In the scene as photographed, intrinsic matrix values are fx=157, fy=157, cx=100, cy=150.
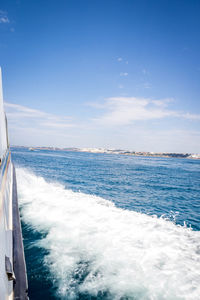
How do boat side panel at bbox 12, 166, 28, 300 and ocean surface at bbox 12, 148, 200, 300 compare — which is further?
ocean surface at bbox 12, 148, 200, 300

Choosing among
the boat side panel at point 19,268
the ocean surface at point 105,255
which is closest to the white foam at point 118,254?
the ocean surface at point 105,255

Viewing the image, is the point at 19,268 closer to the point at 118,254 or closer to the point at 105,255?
the point at 105,255

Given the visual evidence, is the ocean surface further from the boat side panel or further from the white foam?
the boat side panel

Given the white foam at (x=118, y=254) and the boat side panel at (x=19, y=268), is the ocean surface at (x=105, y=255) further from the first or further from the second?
the boat side panel at (x=19, y=268)

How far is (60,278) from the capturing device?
3832 millimetres

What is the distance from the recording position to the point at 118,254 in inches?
193

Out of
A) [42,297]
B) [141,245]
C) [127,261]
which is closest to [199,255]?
[141,245]

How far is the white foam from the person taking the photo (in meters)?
3.63

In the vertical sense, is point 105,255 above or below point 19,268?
below

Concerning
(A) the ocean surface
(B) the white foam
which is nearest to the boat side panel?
(A) the ocean surface

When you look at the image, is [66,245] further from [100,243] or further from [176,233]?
[176,233]

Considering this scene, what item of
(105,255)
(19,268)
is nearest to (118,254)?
(105,255)

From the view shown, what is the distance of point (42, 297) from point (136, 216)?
5644mm

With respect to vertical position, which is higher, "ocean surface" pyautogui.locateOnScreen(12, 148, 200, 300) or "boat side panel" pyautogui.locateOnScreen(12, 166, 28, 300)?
"boat side panel" pyautogui.locateOnScreen(12, 166, 28, 300)
